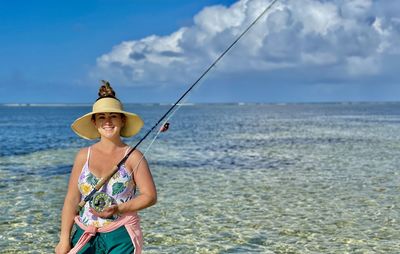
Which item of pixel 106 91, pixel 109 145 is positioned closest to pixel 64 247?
pixel 109 145

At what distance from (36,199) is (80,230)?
32.2 ft

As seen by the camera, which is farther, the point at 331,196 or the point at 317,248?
the point at 331,196

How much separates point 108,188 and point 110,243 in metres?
0.48

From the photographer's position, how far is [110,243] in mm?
4281

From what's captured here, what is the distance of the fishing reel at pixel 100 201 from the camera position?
4062 millimetres

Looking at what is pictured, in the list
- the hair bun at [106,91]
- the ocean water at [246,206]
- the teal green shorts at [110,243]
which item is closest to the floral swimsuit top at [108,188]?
the teal green shorts at [110,243]

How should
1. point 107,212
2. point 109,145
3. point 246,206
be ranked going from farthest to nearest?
point 246,206 < point 109,145 < point 107,212

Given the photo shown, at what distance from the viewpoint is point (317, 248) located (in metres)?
8.92

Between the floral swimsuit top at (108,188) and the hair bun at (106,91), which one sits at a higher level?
the hair bun at (106,91)

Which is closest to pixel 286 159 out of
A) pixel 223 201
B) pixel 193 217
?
pixel 223 201

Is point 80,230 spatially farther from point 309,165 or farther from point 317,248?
point 309,165

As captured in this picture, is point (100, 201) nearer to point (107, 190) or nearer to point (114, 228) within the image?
point (107, 190)

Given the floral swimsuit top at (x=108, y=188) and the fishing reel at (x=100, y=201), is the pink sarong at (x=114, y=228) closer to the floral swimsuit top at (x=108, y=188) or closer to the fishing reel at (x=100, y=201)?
the floral swimsuit top at (x=108, y=188)

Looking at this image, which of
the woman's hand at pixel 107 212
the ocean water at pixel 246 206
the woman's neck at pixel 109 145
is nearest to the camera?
the woman's hand at pixel 107 212
